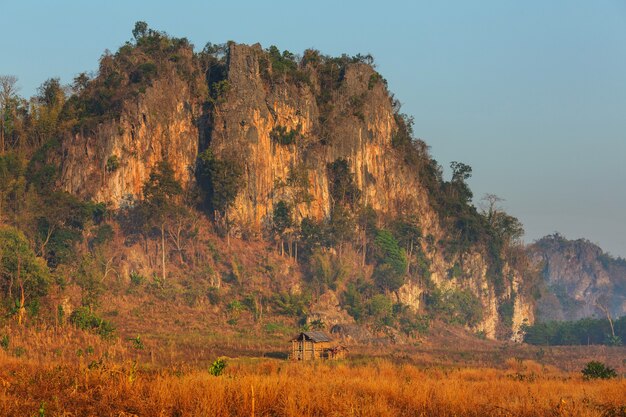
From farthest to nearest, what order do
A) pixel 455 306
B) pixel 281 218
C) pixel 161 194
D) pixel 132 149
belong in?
pixel 455 306 → pixel 281 218 → pixel 132 149 → pixel 161 194

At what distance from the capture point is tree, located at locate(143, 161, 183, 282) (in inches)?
2749

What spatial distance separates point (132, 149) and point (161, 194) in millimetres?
5133

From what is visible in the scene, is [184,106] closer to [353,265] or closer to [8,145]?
[8,145]

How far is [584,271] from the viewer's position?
591 ft

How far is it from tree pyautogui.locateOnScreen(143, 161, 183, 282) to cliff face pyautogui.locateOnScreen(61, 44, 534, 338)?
136 centimetres

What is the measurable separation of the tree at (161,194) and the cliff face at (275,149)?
4.47 ft

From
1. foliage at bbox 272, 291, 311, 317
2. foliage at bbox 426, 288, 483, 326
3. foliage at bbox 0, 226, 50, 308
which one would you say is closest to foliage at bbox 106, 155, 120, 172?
foliage at bbox 272, 291, 311, 317

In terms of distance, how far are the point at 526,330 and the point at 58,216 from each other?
5853 cm

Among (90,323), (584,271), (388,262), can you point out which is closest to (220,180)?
(388,262)

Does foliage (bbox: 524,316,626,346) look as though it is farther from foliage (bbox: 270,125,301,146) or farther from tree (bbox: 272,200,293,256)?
foliage (bbox: 270,125,301,146)

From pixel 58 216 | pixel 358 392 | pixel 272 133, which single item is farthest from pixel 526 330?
pixel 358 392

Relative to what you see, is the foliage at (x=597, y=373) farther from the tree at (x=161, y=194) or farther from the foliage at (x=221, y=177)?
the foliage at (x=221, y=177)

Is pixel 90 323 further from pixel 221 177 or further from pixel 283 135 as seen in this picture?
pixel 283 135

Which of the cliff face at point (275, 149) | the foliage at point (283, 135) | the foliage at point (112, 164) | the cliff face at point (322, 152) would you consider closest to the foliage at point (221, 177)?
the cliff face at point (275, 149)
